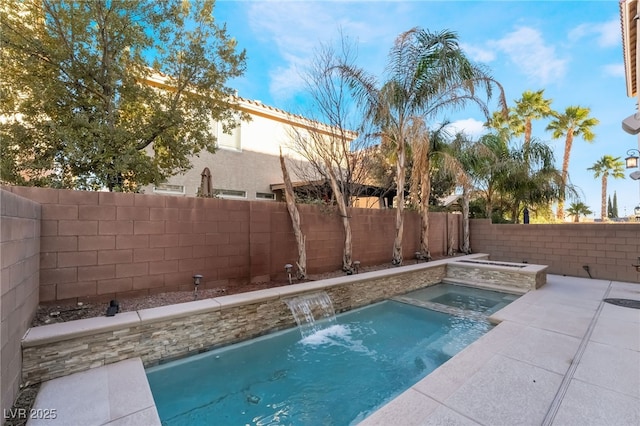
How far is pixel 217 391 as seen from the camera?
3.32m

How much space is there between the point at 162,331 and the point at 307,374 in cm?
207

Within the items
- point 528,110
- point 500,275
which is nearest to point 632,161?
point 500,275

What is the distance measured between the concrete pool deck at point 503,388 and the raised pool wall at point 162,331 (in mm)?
184

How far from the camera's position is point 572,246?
962 cm

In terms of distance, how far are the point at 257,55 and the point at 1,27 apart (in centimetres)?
530

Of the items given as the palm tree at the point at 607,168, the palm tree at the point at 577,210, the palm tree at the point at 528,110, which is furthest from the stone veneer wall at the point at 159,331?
the palm tree at the point at 607,168

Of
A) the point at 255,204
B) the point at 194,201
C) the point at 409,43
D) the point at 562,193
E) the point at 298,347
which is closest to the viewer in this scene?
the point at 298,347

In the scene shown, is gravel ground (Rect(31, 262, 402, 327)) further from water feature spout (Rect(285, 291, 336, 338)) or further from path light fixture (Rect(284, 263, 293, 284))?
water feature spout (Rect(285, 291, 336, 338))

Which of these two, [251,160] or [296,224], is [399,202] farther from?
[251,160]

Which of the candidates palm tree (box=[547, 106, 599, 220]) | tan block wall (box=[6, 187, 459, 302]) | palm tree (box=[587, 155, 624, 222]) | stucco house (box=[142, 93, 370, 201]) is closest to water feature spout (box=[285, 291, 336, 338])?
tan block wall (box=[6, 187, 459, 302])

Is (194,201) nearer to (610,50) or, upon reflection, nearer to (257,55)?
(257,55)

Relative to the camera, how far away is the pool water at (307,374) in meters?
2.97

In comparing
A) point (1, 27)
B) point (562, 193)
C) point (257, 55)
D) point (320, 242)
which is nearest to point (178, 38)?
point (257, 55)

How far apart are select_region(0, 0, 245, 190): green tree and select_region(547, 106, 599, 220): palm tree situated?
2063cm
